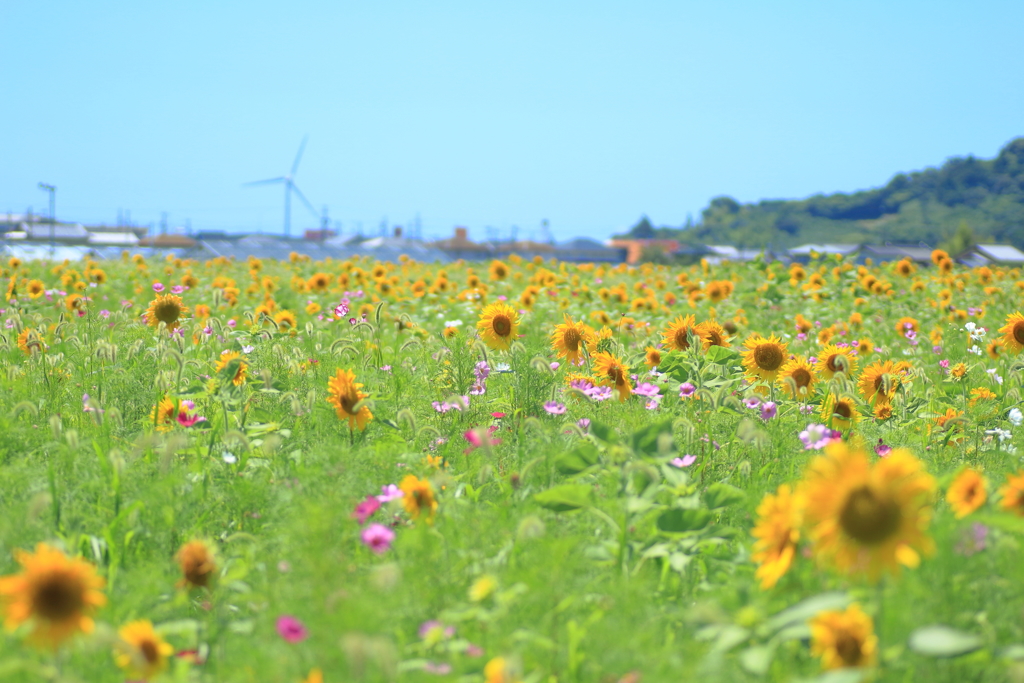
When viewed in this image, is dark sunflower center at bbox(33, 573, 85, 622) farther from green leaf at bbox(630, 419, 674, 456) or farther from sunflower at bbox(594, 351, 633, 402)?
sunflower at bbox(594, 351, 633, 402)

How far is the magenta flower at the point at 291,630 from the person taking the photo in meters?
1.61

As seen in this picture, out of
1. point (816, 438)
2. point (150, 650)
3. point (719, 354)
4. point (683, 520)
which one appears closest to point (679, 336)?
point (719, 354)

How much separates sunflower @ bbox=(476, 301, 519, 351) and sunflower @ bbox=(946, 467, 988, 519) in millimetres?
2512

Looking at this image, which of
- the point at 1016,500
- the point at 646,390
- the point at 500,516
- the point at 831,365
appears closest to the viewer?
the point at 1016,500

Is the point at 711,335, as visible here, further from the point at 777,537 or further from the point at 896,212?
the point at 896,212

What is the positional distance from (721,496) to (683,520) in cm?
19

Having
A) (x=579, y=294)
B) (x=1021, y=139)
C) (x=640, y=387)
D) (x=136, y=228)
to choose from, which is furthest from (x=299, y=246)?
(x=1021, y=139)

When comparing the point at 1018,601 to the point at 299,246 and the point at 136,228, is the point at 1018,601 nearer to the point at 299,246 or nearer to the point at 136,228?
the point at 299,246

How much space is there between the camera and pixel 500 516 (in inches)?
90.0

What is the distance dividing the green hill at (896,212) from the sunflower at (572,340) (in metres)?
101

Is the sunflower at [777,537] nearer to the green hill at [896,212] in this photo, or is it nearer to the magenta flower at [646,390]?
the magenta flower at [646,390]

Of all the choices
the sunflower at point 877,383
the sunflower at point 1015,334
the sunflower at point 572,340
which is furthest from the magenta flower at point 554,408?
the sunflower at point 1015,334

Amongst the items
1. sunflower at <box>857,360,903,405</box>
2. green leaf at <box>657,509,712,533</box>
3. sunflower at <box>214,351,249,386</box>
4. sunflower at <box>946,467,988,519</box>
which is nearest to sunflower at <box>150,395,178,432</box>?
sunflower at <box>214,351,249,386</box>

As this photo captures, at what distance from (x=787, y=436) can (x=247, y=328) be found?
3381 millimetres
